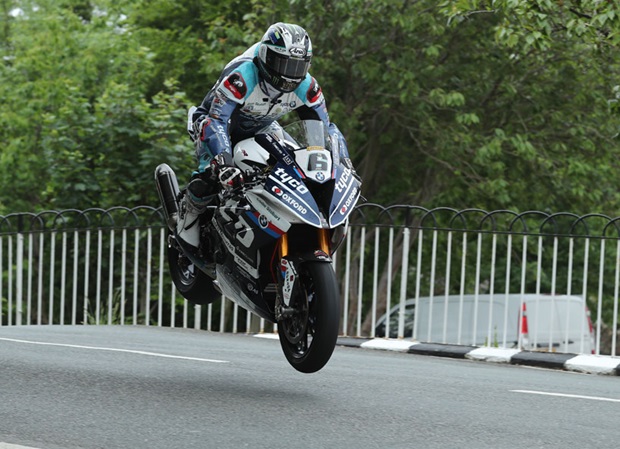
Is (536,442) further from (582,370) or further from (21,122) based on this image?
(21,122)

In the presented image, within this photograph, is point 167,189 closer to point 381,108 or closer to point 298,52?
point 298,52

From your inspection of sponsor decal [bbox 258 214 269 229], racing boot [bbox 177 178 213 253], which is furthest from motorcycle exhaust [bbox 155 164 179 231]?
sponsor decal [bbox 258 214 269 229]

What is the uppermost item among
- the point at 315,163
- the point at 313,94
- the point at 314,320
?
the point at 313,94

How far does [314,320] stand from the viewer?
641cm

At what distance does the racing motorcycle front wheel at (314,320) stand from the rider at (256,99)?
2.57 feet

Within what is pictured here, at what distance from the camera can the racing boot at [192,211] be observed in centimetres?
798

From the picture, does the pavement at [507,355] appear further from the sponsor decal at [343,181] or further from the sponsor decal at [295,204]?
the sponsor decal at [295,204]

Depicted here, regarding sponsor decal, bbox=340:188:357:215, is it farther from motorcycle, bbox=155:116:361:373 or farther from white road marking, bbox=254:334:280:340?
white road marking, bbox=254:334:280:340

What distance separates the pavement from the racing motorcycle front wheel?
376 cm

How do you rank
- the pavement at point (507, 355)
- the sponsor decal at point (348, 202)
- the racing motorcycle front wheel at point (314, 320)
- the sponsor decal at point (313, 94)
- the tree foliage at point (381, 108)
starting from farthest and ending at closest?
the tree foliage at point (381, 108)
the pavement at point (507, 355)
the sponsor decal at point (313, 94)
the sponsor decal at point (348, 202)
the racing motorcycle front wheel at point (314, 320)

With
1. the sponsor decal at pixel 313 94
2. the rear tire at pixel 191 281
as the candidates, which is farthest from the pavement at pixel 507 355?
the sponsor decal at pixel 313 94

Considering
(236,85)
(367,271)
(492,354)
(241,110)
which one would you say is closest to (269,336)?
(492,354)

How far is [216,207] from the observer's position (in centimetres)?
759

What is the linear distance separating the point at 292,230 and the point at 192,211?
63.3 inches
